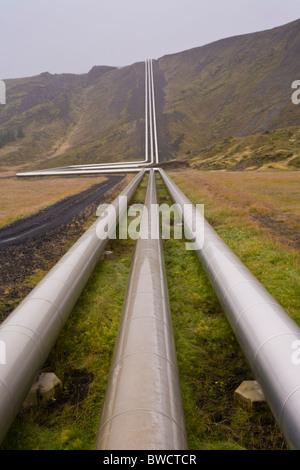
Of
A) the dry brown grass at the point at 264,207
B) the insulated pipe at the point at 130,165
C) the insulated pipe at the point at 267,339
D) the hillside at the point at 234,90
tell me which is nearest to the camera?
the insulated pipe at the point at 267,339

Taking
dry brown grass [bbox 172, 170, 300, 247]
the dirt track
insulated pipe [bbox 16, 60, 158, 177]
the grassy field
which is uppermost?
insulated pipe [bbox 16, 60, 158, 177]

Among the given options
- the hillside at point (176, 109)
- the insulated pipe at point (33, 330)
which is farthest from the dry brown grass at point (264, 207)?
the hillside at point (176, 109)

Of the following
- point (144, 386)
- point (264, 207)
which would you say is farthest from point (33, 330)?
point (264, 207)

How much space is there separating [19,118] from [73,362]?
536 feet

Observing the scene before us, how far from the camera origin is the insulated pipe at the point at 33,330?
4914mm

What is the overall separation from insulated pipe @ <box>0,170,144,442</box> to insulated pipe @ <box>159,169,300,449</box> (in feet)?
14.5

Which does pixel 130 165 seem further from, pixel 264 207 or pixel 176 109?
pixel 264 207

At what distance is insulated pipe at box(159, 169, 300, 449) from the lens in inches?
169

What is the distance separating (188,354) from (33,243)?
40.1 ft

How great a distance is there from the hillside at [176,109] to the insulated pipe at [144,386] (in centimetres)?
5471

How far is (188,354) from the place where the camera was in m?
7.48

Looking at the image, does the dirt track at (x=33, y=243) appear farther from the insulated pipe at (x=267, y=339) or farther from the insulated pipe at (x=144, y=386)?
the insulated pipe at (x=267, y=339)

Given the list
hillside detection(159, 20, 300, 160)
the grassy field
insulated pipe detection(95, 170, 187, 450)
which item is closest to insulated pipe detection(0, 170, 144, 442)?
the grassy field

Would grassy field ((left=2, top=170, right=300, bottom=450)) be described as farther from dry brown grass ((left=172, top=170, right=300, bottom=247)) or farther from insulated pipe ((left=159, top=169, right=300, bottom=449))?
dry brown grass ((left=172, top=170, right=300, bottom=247))
